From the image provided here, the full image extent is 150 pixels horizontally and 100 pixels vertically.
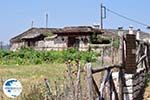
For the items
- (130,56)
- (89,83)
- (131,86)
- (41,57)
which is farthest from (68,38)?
(89,83)

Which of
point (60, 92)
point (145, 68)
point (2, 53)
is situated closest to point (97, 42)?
point (2, 53)

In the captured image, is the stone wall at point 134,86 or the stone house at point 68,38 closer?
the stone wall at point 134,86

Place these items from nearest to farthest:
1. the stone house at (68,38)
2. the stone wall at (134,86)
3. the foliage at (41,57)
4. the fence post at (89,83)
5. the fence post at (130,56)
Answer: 1. the fence post at (89,83)
2. the stone wall at (134,86)
3. the fence post at (130,56)
4. the foliage at (41,57)
5. the stone house at (68,38)

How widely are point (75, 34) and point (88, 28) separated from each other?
1669 millimetres

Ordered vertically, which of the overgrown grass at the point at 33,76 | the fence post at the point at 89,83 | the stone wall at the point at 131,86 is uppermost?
the fence post at the point at 89,83

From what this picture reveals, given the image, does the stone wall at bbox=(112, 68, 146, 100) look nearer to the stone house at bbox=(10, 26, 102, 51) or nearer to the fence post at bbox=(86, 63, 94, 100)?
the fence post at bbox=(86, 63, 94, 100)

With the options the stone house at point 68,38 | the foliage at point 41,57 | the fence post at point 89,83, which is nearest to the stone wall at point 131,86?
the fence post at point 89,83

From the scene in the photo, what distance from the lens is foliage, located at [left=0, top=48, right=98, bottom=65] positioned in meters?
33.1

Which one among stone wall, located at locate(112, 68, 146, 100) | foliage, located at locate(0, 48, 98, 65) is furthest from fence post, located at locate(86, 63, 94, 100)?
foliage, located at locate(0, 48, 98, 65)

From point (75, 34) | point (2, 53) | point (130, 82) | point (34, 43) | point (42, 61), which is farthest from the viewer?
point (34, 43)

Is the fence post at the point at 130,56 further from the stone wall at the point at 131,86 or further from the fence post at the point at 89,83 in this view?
the fence post at the point at 89,83

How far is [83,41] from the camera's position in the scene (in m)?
47.8

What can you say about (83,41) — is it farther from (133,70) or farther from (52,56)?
(133,70)

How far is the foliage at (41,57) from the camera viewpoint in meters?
33.1
